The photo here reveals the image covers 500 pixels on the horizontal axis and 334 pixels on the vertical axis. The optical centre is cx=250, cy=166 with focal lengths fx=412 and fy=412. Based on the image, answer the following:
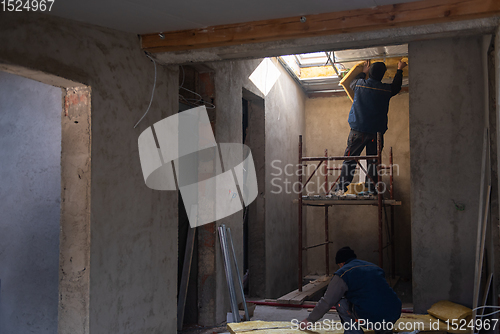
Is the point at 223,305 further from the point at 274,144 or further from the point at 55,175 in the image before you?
the point at 274,144

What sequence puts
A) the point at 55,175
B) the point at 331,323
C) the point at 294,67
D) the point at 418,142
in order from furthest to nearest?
the point at 294,67, the point at 418,142, the point at 331,323, the point at 55,175

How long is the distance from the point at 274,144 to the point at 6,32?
4.95 m

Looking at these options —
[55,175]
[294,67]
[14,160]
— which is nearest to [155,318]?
[55,175]

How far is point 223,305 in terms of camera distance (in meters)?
4.82

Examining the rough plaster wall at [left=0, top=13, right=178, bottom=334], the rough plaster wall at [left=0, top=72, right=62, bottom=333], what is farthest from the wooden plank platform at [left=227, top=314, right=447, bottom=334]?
the rough plaster wall at [left=0, top=72, right=62, bottom=333]

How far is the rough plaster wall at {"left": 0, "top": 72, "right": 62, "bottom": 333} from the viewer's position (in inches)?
145

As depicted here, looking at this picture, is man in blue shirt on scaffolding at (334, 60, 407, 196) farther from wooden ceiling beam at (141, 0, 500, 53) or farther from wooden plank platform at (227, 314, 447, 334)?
wooden ceiling beam at (141, 0, 500, 53)

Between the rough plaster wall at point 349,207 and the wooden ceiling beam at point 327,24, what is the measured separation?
6.05m

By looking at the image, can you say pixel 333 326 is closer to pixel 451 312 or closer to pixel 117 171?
pixel 451 312

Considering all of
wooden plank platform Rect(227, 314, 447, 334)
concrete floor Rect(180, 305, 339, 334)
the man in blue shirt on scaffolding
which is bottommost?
concrete floor Rect(180, 305, 339, 334)

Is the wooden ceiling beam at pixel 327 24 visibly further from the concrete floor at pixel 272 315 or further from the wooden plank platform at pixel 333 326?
the concrete floor at pixel 272 315

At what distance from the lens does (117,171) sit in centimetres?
309

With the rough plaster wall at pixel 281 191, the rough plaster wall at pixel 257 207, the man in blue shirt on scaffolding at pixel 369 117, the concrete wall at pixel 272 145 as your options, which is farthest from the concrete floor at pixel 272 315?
the man in blue shirt on scaffolding at pixel 369 117

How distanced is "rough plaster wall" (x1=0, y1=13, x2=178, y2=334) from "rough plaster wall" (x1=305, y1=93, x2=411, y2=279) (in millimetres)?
5667
